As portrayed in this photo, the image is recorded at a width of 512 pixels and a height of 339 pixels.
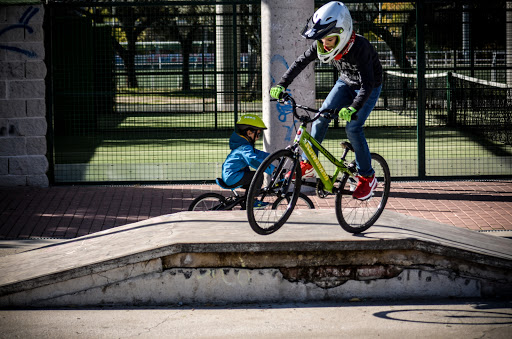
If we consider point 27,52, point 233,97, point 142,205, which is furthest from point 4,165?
point 233,97

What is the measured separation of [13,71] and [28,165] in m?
1.59

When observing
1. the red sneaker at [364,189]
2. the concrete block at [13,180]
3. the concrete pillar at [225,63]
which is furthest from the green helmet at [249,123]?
the concrete pillar at [225,63]

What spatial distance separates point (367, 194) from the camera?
6.19 metres

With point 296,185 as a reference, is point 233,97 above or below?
above

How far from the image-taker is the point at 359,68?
18.8ft

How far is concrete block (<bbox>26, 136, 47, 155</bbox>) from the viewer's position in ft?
36.5

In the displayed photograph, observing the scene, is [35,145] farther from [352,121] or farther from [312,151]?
[352,121]

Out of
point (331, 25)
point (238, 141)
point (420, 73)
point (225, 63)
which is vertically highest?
point (225, 63)

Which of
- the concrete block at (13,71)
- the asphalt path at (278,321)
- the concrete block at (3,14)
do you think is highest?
the concrete block at (3,14)

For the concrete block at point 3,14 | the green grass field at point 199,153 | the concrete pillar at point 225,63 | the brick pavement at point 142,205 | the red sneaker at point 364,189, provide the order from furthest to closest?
the concrete pillar at point 225,63 < the green grass field at point 199,153 < the concrete block at point 3,14 < the brick pavement at point 142,205 < the red sneaker at point 364,189

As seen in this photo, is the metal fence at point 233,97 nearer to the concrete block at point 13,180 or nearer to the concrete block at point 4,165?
the concrete block at point 13,180

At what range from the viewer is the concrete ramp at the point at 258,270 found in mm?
5641

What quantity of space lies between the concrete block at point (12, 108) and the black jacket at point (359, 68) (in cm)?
662

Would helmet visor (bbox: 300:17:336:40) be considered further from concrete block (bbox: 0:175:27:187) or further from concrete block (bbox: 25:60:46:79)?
concrete block (bbox: 0:175:27:187)
